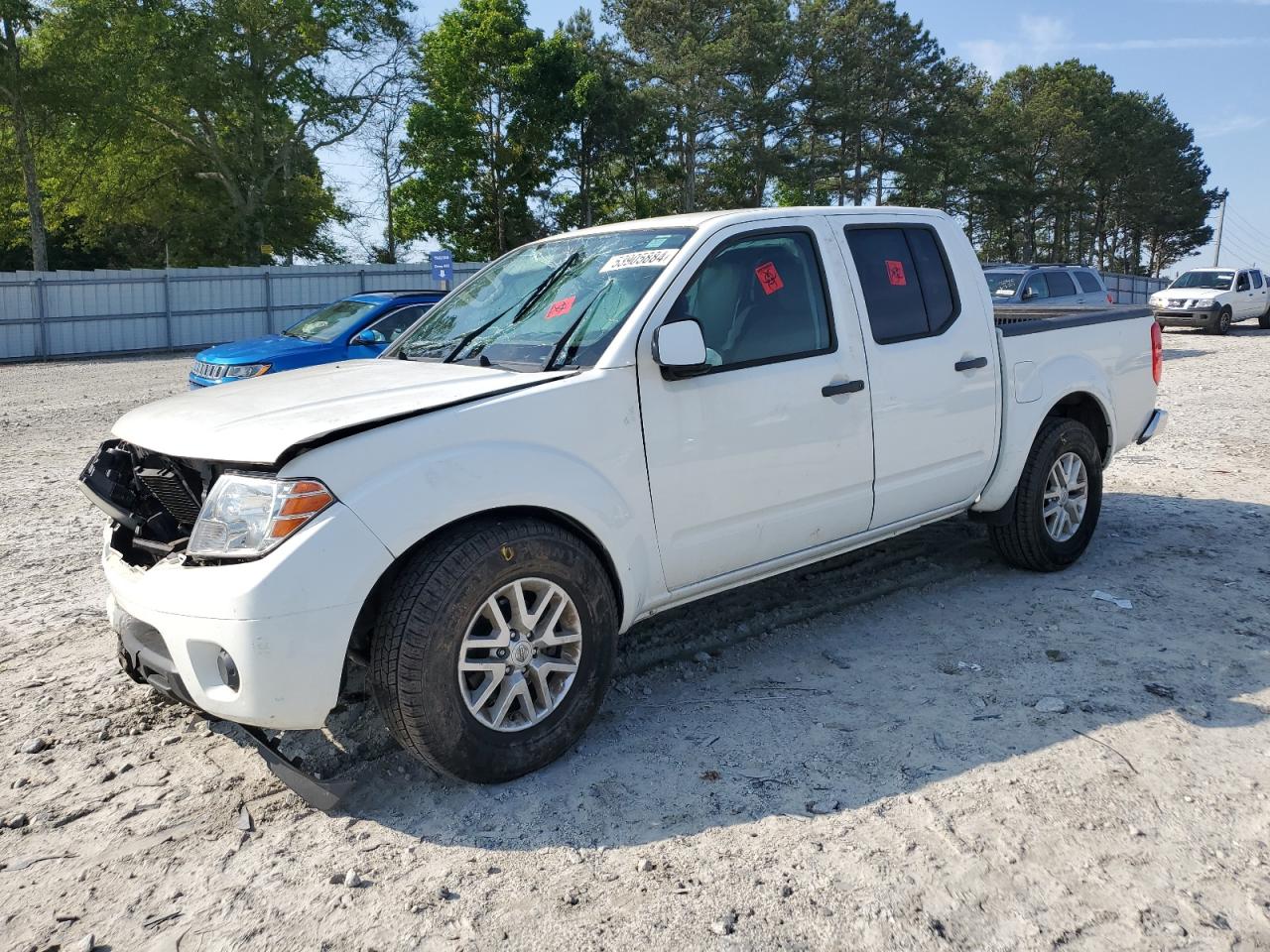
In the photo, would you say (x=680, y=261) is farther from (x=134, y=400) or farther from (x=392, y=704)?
(x=134, y=400)

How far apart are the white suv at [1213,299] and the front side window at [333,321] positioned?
20.8 metres

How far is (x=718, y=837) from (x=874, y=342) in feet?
7.65

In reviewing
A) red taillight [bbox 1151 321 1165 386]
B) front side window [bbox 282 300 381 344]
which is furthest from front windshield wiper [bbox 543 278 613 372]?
front side window [bbox 282 300 381 344]

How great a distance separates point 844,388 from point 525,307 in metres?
1.39

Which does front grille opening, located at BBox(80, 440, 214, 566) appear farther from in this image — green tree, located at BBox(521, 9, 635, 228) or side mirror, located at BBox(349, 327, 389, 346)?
green tree, located at BBox(521, 9, 635, 228)

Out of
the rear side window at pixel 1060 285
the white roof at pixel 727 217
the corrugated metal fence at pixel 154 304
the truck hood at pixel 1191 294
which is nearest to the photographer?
the white roof at pixel 727 217

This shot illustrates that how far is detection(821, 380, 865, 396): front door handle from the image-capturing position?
168 inches

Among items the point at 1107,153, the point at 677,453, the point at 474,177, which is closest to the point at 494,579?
the point at 677,453

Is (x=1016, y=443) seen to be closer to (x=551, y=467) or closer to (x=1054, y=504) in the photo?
(x=1054, y=504)

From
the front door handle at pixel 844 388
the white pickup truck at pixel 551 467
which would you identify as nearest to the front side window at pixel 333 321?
the white pickup truck at pixel 551 467

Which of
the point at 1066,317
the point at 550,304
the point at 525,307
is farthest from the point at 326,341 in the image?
the point at 1066,317

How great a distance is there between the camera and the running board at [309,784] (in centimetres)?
331

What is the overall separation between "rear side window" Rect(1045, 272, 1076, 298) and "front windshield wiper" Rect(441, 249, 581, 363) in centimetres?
1483

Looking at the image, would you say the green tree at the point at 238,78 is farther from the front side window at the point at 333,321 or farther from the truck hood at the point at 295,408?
the truck hood at the point at 295,408
